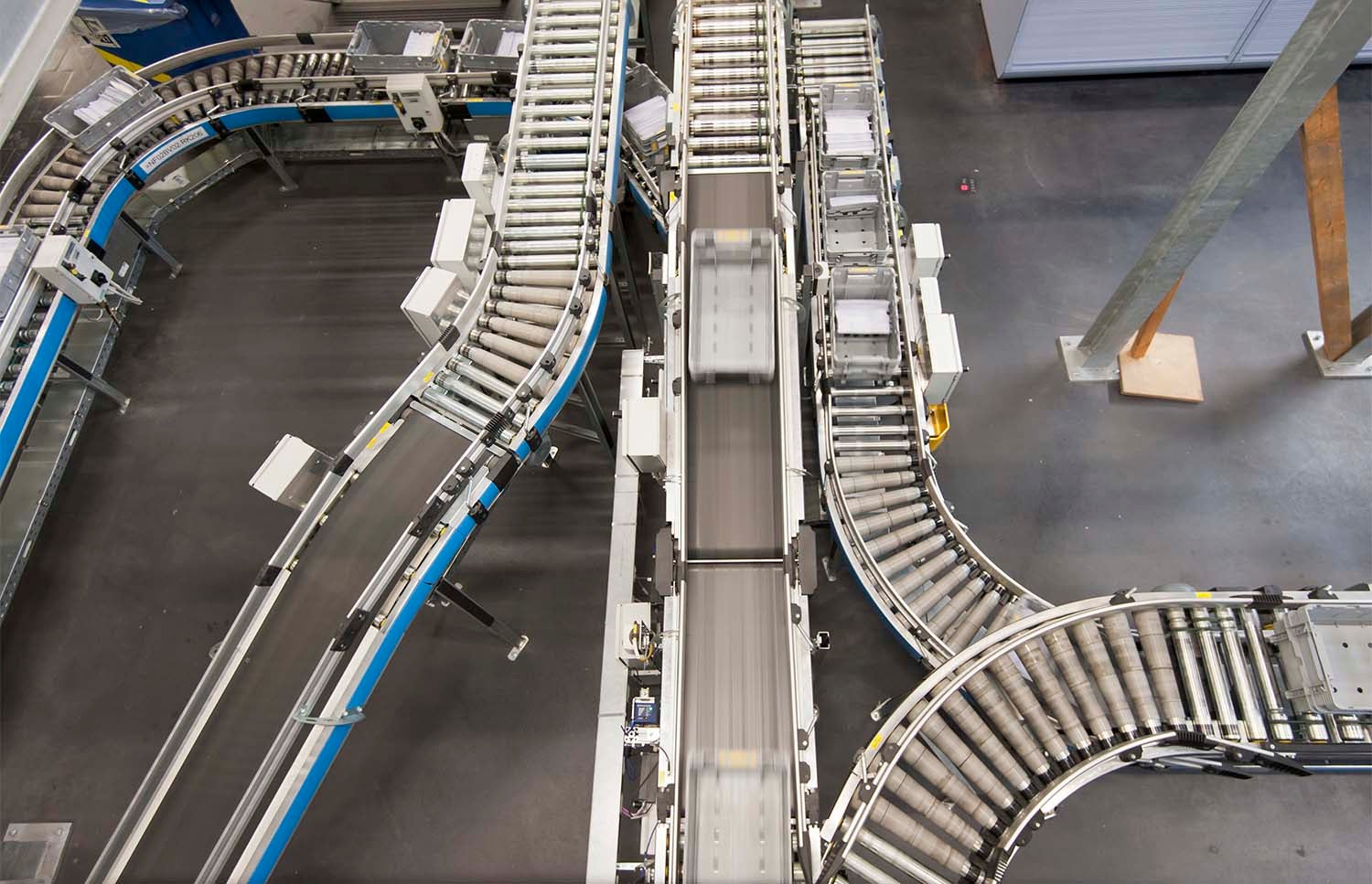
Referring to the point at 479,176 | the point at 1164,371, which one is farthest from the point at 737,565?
the point at 1164,371

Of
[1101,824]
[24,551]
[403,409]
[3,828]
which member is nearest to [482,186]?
[403,409]

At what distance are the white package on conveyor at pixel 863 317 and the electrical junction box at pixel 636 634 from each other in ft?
13.5

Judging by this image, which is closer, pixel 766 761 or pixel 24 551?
pixel 766 761

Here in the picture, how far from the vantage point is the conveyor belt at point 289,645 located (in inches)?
256

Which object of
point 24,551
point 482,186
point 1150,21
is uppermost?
point 1150,21

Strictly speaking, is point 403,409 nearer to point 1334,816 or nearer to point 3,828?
point 3,828

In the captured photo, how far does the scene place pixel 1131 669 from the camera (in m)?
6.62

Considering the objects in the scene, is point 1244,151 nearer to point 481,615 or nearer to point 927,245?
point 927,245

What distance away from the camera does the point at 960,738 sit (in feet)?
22.3

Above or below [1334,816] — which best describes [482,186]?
above

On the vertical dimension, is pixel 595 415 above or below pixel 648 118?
below

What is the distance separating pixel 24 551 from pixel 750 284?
10658 mm

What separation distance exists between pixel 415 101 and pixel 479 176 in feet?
10.6

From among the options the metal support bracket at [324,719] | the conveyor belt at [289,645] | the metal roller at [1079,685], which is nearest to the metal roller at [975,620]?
the metal roller at [1079,685]
